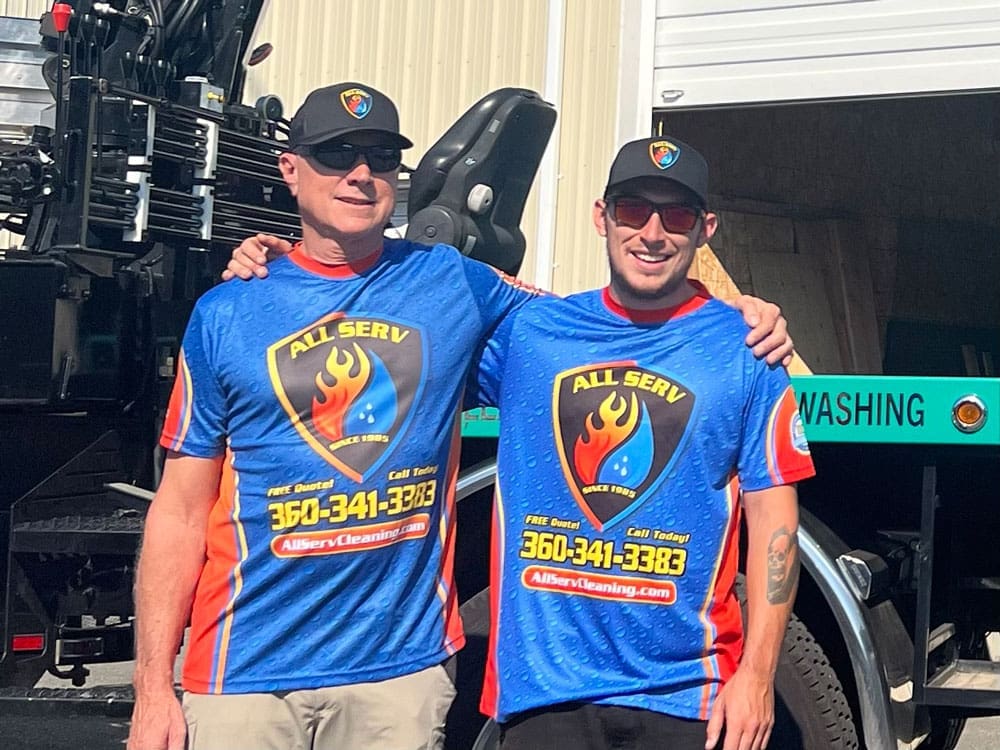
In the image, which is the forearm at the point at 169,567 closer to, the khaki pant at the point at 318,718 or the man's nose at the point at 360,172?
the khaki pant at the point at 318,718

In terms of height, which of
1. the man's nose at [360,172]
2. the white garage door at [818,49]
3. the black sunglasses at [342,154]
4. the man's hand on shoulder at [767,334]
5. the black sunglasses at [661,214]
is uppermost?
the white garage door at [818,49]

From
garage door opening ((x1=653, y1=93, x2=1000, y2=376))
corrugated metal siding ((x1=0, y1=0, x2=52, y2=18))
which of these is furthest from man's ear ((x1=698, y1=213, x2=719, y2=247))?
corrugated metal siding ((x1=0, y1=0, x2=52, y2=18))

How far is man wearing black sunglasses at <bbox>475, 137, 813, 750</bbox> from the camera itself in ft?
8.94

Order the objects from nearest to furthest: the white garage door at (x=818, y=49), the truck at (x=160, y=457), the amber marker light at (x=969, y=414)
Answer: the amber marker light at (x=969, y=414) → the truck at (x=160, y=457) → the white garage door at (x=818, y=49)

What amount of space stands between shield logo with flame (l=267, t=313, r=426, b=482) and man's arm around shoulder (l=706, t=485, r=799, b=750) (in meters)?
0.72

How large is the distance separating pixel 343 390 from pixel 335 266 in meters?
0.28

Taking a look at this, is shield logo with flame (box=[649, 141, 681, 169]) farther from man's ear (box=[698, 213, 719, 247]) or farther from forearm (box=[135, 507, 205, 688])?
forearm (box=[135, 507, 205, 688])

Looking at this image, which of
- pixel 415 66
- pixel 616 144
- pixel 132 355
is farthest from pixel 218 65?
pixel 415 66

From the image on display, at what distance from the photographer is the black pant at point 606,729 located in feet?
8.90

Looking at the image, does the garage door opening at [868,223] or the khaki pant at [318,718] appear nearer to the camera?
the khaki pant at [318,718]

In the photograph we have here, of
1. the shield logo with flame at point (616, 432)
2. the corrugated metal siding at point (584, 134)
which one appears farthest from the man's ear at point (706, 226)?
the corrugated metal siding at point (584, 134)

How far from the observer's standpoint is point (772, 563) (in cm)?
273

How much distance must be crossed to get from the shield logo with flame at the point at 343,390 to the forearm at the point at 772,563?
722mm

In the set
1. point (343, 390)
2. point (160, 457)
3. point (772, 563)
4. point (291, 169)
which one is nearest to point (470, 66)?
point (160, 457)
